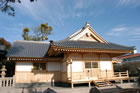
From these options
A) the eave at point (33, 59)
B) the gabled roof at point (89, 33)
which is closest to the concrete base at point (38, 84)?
the eave at point (33, 59)

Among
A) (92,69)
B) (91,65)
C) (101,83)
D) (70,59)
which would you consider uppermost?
(70,59)

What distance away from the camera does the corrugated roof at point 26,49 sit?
11.0m

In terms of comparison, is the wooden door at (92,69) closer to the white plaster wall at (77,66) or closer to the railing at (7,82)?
the white plaster wall at (77,66)

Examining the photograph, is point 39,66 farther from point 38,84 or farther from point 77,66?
point 77,66

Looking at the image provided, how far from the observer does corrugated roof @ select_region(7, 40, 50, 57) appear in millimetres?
11001

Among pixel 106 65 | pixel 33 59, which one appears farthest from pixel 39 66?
pixel 106 65

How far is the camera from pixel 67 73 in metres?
9.60

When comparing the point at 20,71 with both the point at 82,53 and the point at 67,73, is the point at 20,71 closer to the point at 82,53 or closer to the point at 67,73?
the point at 67,73

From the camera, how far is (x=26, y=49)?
12.3 m

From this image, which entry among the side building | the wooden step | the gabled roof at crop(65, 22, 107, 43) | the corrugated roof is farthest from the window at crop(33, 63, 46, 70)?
the wooden step

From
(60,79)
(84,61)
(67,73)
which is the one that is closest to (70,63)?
(67,73)

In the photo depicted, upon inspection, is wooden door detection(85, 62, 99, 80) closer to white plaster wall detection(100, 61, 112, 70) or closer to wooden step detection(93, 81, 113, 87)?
wooden step detection(93, 81, 113, 87)

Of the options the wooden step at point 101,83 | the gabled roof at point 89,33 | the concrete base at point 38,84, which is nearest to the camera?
the wooden step at point 101,83

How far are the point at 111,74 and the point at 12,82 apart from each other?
9.17 metres
